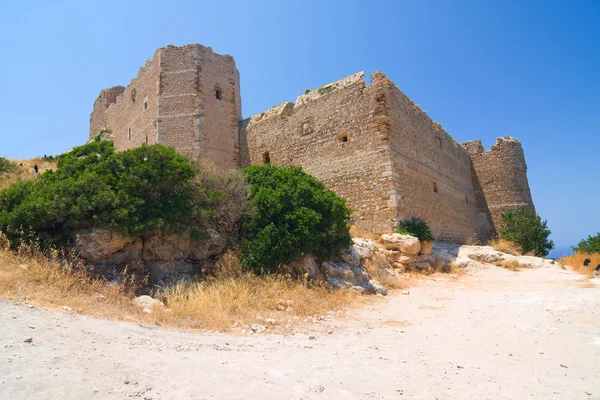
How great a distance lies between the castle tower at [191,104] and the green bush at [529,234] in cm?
1279

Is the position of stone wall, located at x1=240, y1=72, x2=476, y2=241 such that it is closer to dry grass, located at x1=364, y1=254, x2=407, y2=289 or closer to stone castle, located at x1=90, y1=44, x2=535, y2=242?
stone castle, located at x1=90, y1=44, x2=535, y2=242

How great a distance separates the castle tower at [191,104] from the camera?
51.3 feet

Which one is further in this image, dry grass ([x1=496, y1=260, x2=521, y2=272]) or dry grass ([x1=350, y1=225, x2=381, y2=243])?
dry grass ([x1=496, y1=260, x2=521, y2=272])

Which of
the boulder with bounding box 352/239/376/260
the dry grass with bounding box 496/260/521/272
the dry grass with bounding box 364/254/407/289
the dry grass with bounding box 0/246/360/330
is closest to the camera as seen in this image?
the dry grass with bounding box 0/246/360/330

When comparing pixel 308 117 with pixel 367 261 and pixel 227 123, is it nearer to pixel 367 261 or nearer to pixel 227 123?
pixel 227 123

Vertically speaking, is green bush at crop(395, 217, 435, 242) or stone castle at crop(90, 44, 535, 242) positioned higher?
stone castle at crop(90, 44, 535, 242)

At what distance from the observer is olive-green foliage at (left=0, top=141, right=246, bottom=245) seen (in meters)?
6.34

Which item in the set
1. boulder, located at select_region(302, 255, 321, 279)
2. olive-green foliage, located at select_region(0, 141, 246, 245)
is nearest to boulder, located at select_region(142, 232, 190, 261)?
olive-green foliage, located at select_region(0, 141, 246, 245)

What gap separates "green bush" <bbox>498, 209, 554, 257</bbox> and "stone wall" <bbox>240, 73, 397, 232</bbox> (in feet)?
27.8

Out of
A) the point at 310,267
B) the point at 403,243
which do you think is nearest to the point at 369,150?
the point at 403,243

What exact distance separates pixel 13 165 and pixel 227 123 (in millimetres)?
10790

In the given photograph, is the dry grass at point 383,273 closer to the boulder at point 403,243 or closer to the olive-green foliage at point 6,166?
the boulder at point 403,243

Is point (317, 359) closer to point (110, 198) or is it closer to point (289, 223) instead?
point (289, 223)

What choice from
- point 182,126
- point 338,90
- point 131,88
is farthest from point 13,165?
point 338,90
